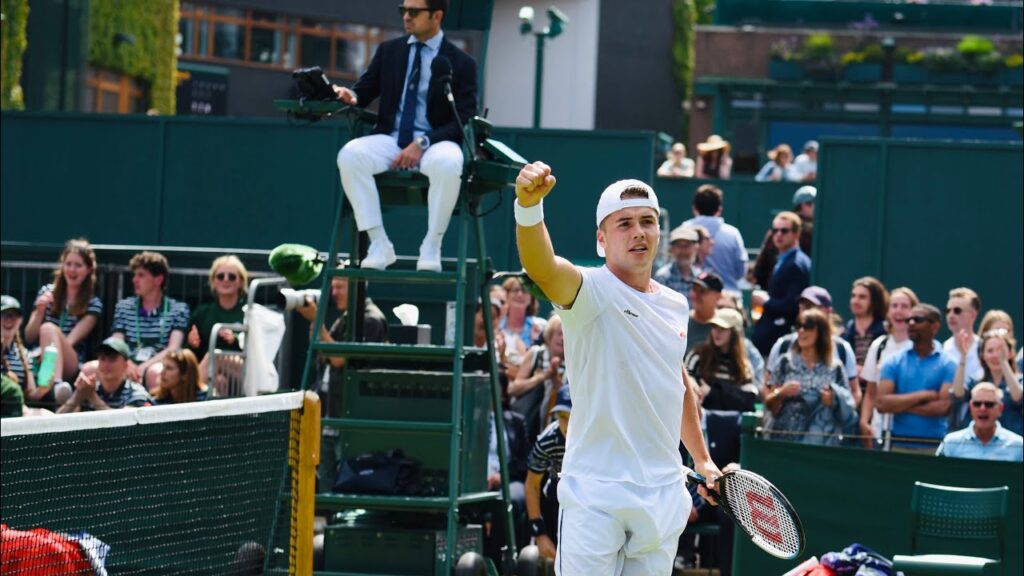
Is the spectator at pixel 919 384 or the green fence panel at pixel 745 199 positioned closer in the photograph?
the spectator at pixel 919 384

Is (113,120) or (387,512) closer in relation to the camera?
(387,512)

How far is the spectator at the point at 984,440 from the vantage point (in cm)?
1052

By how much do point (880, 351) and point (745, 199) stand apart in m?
10.5

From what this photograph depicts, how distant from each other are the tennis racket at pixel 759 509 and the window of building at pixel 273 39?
34.8 meters

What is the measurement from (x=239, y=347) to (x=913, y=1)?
31.5 metres

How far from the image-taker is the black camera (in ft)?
32.0

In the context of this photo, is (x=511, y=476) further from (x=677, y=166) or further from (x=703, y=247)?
(x=677, y=166)

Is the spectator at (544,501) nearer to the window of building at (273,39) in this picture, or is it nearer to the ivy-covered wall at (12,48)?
the ivy-covered wall at (12,48)

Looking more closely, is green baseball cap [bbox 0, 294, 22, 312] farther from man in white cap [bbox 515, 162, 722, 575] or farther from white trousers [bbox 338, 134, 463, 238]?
man in white cap [bbox 515, 162, 722, 575]

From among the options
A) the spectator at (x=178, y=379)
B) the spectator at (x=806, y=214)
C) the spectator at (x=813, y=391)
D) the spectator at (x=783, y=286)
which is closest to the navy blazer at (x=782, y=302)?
the spectator at (x=783, y=286)

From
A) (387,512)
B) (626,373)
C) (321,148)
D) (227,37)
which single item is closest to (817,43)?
Result: (227,37)

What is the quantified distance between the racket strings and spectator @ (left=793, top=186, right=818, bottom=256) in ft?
33.8

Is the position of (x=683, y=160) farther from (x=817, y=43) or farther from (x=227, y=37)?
(x=227, y=37)

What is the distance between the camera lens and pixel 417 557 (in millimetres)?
10008
